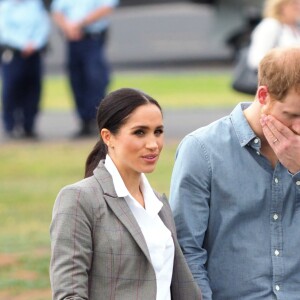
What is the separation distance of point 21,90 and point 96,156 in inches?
452

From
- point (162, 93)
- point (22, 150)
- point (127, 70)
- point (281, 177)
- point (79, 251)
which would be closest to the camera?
point (79, 251)

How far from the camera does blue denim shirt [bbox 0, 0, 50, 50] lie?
15219 mm

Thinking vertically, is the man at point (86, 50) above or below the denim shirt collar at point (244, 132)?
below

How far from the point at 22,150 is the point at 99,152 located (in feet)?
33.0

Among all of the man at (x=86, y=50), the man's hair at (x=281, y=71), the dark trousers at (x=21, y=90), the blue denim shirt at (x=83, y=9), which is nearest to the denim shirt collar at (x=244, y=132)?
the man's hair at (x=281, y=71)

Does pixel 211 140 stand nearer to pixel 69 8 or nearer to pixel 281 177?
pixel 281 177

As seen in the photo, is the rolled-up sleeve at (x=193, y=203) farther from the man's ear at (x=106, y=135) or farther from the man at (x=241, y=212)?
the man's ear at (x=106, y=135)

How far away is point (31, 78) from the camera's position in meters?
15.5

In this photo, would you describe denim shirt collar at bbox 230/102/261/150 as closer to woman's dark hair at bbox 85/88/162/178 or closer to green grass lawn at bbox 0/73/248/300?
woman's dark hair at bbox 85/88/162/178

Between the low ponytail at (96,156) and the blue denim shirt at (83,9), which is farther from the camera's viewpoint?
the blue denim shirt at (83,9)

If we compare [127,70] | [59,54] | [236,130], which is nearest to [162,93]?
[127,70]

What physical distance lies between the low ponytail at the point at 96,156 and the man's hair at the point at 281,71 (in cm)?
59

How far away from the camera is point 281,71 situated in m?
3.93

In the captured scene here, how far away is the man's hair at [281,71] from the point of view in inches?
154
